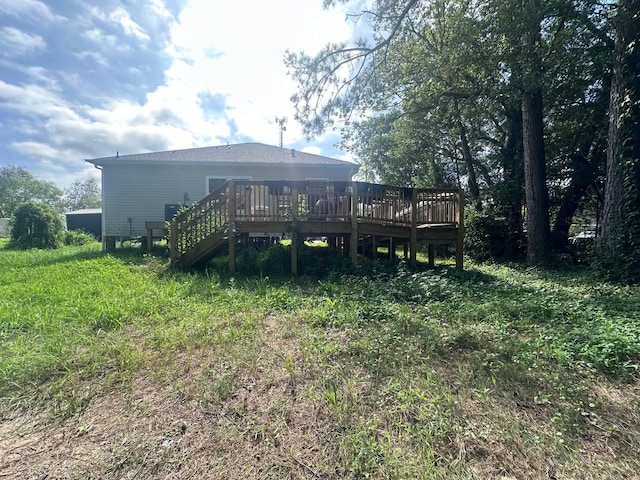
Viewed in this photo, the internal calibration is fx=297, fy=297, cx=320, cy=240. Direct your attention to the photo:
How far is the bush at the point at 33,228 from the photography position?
1216 centimetres

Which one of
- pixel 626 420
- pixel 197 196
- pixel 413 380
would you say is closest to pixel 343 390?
pixel 413 380

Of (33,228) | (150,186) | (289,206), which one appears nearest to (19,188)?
(33,228)

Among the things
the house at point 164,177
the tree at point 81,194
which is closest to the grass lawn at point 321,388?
the house at point 164,177

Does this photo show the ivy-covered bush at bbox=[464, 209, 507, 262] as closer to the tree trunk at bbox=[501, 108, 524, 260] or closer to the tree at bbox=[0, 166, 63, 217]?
the tree trunk at bbox=[501, 108, 524, 260]

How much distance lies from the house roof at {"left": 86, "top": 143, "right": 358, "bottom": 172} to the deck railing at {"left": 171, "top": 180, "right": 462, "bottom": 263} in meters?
5.13

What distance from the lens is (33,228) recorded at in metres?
12.3

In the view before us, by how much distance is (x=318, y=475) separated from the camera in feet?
5.14

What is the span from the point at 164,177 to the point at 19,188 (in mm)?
54972

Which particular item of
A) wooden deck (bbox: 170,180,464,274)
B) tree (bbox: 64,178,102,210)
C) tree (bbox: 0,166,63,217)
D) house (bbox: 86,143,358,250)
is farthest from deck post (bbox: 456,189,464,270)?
tree (bbox: 64,178,102,210)

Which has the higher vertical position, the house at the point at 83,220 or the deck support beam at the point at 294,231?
the house at the point at 83,220

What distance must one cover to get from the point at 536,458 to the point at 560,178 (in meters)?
11.2

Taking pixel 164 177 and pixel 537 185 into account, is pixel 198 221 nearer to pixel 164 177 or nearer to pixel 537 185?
pixel 164 177

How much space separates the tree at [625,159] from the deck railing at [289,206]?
105 inches

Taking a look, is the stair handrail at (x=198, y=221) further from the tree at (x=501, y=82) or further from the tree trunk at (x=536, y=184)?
the tree trunk at (x=536, y=184)
